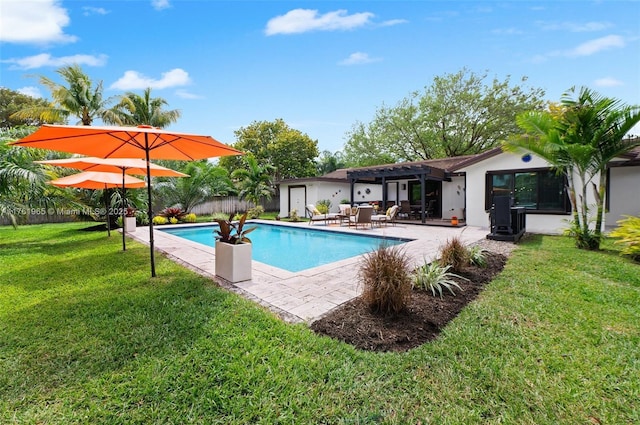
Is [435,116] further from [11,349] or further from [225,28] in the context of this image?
[11,349]

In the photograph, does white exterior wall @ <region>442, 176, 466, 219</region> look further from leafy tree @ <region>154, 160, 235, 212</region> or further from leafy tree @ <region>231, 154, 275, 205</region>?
leafy tree @ <region>154, 160, 235, 212</region>

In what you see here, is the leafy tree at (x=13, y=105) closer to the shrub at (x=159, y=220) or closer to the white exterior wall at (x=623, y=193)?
the shrub at (x=159, y=220)

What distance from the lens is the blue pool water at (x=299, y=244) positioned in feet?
27.6

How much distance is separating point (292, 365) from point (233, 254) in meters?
2.79

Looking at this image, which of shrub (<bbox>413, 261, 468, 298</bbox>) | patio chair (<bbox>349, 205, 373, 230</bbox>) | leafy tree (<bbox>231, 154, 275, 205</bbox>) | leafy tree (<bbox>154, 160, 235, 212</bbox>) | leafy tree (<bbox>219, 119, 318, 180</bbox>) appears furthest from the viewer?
leafy tree (<bbox>219, 119, 318, 180</bbox>)

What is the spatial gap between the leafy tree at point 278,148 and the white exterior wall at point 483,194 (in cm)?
1863

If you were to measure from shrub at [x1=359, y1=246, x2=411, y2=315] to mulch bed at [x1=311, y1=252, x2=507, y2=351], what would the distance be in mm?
126

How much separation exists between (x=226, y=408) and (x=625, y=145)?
1007 cm

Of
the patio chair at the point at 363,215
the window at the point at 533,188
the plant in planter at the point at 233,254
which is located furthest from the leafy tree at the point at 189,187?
the window at the point at 533,188

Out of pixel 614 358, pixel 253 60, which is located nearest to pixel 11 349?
pixel 614 358

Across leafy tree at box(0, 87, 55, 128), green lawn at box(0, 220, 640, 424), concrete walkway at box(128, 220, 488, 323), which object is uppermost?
leafy tree at box(0, 87, 55, 128)

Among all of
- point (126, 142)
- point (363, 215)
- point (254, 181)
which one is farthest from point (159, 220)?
point (126, 142)

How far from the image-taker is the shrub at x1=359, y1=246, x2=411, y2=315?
3.54m

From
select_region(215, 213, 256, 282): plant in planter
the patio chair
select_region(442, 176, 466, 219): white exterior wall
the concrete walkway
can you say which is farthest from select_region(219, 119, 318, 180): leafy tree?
select_region(215, 213, 256, 282): plant in planter
